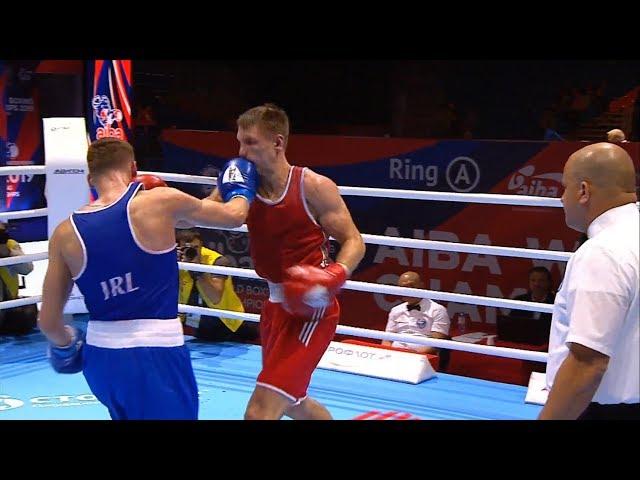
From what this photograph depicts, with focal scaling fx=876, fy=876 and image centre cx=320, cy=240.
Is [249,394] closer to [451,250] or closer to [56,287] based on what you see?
[451,250]

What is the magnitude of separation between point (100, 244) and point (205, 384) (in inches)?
85.6

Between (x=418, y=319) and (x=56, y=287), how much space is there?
2.82 m

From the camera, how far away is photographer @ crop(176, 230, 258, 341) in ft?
18.5

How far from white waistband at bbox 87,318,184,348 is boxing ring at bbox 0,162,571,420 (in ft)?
4.51

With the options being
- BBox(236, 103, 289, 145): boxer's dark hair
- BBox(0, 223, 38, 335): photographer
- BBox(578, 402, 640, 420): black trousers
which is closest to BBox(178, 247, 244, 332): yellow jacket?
BBox(0, 223, 38, 335): photographer

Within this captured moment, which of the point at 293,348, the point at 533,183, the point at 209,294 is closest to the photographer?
the point at 293,348

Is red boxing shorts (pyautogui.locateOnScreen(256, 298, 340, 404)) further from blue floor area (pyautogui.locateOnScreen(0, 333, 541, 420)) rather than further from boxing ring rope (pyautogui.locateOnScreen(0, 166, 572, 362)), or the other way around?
blue floor area (pyautogui.locateOnScreen(0, 333, 541, 420))

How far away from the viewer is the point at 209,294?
572 centimetres

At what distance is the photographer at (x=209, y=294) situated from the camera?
5645 millimetres

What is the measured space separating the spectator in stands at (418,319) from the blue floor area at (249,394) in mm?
337

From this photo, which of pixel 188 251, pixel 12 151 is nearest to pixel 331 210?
pixel 188 251

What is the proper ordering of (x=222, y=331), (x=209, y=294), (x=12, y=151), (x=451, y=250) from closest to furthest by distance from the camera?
(x=451, y=250), (x=209, y=294), (x=222, y=331), (x=12, y=151)

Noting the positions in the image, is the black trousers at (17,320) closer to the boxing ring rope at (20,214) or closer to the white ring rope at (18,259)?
the white ring rope at (18,259)

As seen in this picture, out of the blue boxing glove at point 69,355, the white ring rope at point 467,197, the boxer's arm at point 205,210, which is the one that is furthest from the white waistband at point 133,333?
the white ring rope at point 467,197
